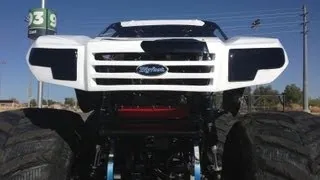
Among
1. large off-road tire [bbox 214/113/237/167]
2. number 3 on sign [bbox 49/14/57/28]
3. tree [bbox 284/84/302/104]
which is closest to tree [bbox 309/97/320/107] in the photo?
tree [bbox 284/84/302/104]

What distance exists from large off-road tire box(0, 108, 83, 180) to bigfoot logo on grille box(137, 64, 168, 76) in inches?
39.7

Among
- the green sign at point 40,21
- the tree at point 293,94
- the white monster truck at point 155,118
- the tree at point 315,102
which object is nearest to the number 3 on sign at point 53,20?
the green sign at point 40,21

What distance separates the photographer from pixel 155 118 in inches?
201

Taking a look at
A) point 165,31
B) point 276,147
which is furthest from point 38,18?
point 276,147

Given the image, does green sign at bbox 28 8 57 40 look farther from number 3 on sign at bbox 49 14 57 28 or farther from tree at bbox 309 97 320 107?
tree at bbox 309 97 320 107

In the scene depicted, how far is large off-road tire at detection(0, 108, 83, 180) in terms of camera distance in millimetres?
4746

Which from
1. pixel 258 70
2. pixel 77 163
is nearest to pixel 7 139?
pixel 77 163

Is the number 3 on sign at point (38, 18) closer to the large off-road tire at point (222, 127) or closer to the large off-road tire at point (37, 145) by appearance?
the large off-road tire at point (222, 127)

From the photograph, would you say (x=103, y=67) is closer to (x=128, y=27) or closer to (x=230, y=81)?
(x=230, y=81)

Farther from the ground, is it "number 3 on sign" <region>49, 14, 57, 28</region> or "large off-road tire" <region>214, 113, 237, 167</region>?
"number 3 on sign" <region>49, 14, 57, 28</region>

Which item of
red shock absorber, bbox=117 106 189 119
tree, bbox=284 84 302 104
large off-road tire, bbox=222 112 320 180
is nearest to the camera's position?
large off-road tire, bbox=222 112 320 180

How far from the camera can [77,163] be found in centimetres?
572

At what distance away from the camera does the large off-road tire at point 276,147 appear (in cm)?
453

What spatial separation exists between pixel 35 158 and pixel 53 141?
0.80ft
